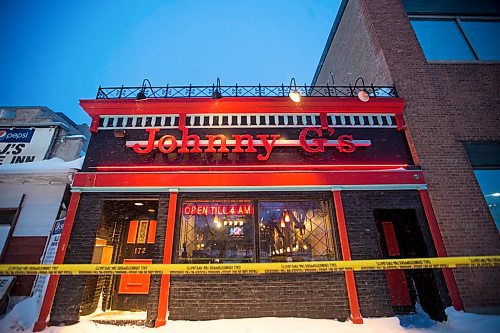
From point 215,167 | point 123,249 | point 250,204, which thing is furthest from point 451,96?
point 123,249

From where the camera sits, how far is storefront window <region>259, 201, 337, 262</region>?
22.4 feet

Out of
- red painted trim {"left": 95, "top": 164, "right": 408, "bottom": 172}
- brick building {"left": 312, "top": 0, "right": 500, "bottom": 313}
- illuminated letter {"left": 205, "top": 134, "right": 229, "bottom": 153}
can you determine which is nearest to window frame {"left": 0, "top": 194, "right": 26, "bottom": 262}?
red painted trim {"left": 95, "top": 164, "right": 408, "bottom": 172}

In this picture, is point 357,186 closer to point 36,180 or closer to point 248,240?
point 248,240

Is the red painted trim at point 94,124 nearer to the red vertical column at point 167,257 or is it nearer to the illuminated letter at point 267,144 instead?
the red vertical column at point 167,257

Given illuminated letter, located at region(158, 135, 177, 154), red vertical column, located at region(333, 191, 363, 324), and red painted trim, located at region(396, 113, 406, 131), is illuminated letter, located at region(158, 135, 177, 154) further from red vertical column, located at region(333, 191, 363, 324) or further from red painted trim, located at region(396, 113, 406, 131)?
red painted trim, located at region(396, 113, 406, 131)

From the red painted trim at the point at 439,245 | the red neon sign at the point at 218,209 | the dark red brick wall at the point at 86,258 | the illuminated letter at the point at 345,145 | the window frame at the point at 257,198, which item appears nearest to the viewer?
the dark red brick wall at the point at 86,258

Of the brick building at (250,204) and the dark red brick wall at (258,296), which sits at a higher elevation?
the brick building at (250,204)

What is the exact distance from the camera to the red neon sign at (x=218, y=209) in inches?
280

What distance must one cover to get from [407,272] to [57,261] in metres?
10.2

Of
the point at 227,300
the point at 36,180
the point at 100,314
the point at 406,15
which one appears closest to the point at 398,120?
the point at 406,15

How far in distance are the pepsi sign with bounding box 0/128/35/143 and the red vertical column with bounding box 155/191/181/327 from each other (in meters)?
9.58

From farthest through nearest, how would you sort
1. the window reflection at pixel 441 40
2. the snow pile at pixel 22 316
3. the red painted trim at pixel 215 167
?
1. the window reflection at pixel 441 40
2. the red painted trim at pixel 215 167
3. the snow pile at pixel 22 316

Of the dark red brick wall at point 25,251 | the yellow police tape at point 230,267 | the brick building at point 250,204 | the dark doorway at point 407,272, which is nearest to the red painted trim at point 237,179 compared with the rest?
the brick building at point 250,204

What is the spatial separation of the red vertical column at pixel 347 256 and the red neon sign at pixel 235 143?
1583 millimetres
